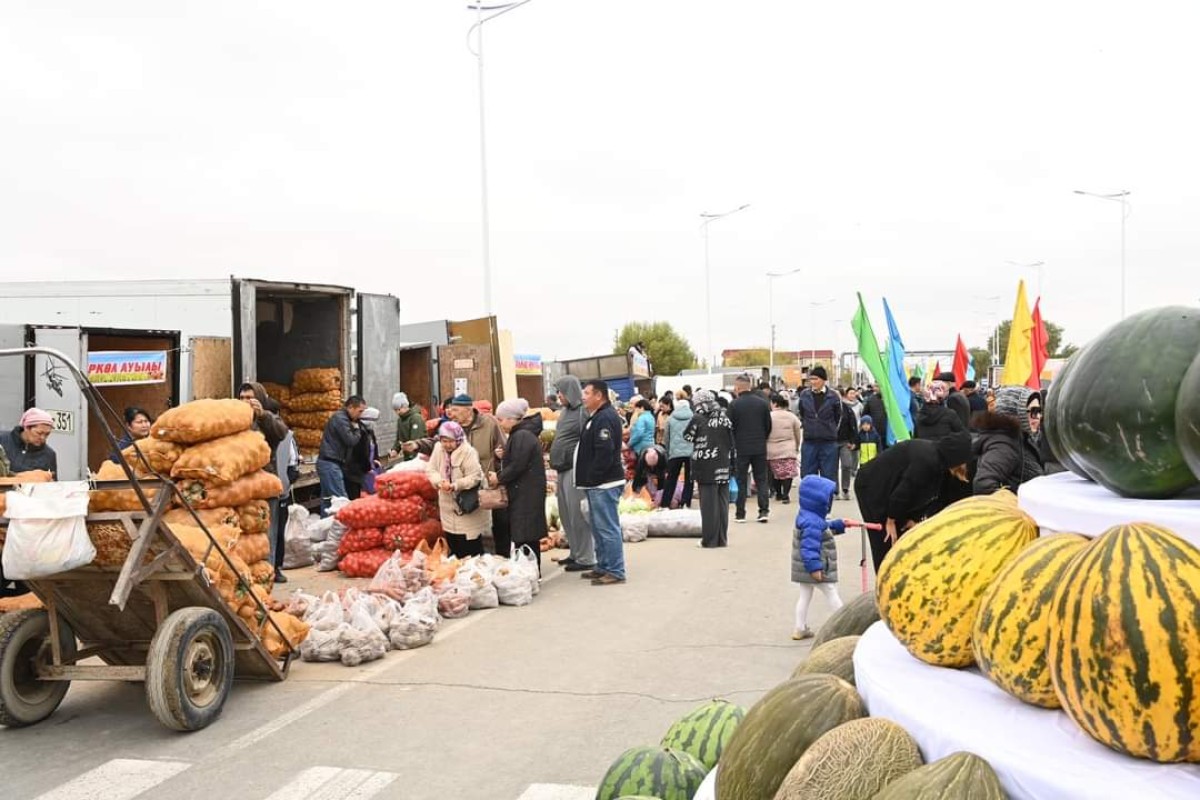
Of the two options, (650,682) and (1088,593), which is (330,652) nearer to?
(650,682)

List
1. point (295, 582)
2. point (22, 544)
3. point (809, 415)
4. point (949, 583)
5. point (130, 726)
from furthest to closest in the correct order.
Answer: point (809, 415) < point (295, 582) < point (130, 726) < point (22, 544) < point (949, 583)

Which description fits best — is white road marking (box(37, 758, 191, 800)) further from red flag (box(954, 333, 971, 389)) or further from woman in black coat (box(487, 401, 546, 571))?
red flag (box(954, 333, 971, 389))

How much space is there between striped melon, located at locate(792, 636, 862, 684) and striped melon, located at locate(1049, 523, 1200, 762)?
975 millimetres

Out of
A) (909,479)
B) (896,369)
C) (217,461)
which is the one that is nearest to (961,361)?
(896,369)

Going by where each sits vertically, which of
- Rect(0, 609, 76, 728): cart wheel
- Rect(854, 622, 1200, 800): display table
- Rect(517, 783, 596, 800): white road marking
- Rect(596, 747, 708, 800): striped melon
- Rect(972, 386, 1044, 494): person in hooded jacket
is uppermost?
Rect(972, 386, 1044, 494): person in hooded jacket

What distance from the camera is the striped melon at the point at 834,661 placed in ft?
9.00

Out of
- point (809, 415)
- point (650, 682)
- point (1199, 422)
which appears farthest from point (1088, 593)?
point (809, 415)

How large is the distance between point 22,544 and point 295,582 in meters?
5.45

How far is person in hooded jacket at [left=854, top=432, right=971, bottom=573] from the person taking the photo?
21.9 ft

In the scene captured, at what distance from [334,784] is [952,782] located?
399 cm

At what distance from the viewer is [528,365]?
33562 mm

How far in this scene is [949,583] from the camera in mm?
2256

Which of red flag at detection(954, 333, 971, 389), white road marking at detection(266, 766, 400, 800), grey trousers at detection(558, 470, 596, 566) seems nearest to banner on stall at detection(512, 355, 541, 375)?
red flag at detection(954, 333, 971, 389)

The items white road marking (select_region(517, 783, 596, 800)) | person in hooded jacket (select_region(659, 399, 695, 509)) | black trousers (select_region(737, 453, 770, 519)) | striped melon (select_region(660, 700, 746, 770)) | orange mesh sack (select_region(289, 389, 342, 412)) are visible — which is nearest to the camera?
striped melon (select_region(660, 700, 746, 770))
